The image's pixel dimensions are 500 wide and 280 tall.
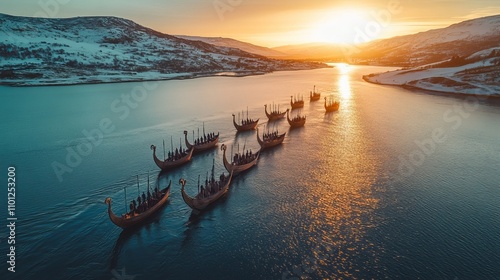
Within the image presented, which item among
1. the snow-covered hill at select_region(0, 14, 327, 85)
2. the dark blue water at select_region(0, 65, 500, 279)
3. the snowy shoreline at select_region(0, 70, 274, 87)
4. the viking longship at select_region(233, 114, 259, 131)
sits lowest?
the dark blue water at select_region(0, 65, 500, 279)

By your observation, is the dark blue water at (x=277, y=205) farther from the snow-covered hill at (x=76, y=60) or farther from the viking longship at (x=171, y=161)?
the snow-covered hill at (x=76, y=60)

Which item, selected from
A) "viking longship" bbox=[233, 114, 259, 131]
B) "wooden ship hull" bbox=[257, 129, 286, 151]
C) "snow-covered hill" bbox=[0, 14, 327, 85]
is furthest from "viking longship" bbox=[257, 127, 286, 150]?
"snow-covered hill" bbox=[0, 14, 327, 85]

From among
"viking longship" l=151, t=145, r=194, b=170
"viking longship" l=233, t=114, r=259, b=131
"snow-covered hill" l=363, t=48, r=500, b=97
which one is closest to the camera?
"viking longship" l=151, t=145, r=194, b=170

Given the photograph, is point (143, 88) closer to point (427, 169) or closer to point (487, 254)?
point (427, 169)

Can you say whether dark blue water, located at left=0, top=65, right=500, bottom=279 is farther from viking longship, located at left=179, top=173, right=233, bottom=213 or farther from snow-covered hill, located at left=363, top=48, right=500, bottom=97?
snow-covered hill, located at left=363, top=48, right=500, bottom=97

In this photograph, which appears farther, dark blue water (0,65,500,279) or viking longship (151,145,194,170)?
viking longship (151,145,194,170)

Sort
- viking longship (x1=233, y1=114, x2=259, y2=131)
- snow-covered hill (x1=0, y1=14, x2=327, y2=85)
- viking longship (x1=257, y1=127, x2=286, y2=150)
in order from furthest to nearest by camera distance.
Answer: snow-covered hill (x1=0, y1=14, x2=327, y2=85) < viking longship (x1=233, y1=114, x2=259, y2=131) < viking longship (x1=257, y1=127, x2=286, y2=150)

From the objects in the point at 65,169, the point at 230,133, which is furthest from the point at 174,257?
the point at 230,133
